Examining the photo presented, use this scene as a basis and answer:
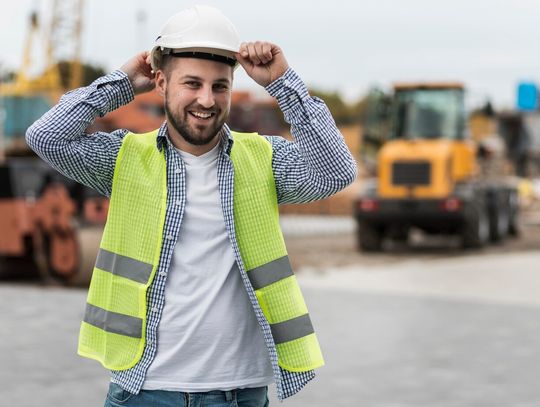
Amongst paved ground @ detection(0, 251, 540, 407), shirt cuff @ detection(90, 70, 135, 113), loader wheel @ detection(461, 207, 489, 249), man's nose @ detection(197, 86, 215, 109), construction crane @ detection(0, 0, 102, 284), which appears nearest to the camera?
man's nose @ detection(197, 86, 215, 109)

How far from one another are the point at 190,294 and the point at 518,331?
7.10 metres

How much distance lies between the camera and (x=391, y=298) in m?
11.8

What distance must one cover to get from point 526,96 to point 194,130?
24.9 metres

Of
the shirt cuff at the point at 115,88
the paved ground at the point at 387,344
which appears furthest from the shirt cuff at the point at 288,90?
the paved ground at the point at 387,344

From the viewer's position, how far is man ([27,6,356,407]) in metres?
2.65

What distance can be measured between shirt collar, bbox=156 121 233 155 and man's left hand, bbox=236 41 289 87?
0.50ft

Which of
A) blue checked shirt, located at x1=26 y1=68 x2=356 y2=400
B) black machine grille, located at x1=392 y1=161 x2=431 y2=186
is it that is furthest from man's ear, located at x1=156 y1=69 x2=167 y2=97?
black machine grille, located at x1=392 y1=161 x2=431 y2=186

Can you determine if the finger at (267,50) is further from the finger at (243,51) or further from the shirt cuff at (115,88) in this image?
the shirt cuff at (115,88)

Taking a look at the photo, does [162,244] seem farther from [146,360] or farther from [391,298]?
[391,298]

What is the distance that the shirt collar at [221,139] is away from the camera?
2.76 m

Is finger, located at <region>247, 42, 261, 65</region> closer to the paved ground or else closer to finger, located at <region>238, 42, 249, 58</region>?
finger, located at <region>238, 42, 249, 58</region>

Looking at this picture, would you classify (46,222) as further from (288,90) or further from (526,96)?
(526,96)

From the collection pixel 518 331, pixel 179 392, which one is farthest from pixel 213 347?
pixel 518 331

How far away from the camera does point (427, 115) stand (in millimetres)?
19281
